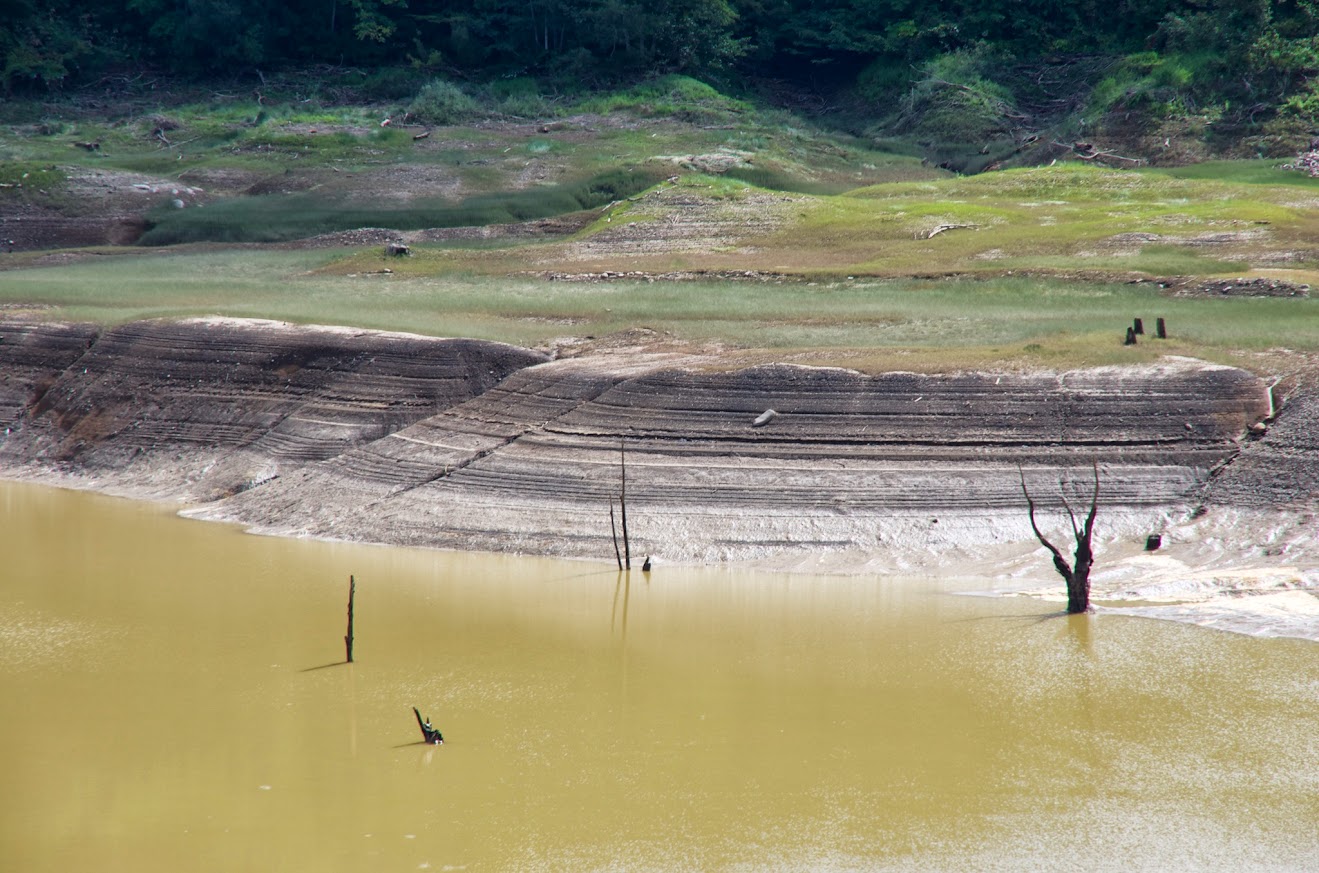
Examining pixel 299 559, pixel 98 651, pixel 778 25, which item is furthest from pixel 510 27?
pixel 98 651

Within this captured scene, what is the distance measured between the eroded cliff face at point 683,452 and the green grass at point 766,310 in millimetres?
1092

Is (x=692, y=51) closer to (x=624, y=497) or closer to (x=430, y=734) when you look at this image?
(x=624, y=497)

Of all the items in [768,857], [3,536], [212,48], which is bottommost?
[3,536]

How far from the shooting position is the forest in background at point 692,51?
50.0 metres

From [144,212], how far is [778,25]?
31.0m

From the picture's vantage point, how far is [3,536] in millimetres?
19031

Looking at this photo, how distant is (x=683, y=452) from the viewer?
720 inches

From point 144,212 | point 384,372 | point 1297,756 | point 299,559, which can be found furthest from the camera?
point 144,212

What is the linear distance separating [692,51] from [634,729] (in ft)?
165

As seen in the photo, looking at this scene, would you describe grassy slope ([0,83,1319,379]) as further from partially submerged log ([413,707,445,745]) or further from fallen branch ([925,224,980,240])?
partially submerged log ([413,707,445,745])

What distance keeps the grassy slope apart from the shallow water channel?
260 inches

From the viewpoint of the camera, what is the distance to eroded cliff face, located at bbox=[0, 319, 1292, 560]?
17047mm

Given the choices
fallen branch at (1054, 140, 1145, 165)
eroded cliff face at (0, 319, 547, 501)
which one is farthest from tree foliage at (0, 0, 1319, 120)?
eroded cliff face at (0, 319, 547, 501)

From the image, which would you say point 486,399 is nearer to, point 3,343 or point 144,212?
point 3,343
